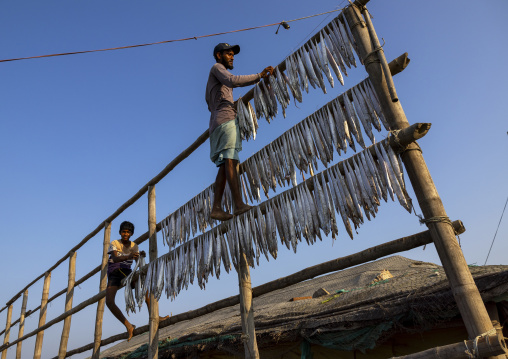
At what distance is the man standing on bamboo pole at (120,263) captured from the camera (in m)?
5.01

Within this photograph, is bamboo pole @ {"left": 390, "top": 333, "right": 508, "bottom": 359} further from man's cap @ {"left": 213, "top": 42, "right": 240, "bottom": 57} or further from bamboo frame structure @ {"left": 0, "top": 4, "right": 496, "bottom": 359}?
man's cap @ {"left": 213, "top": 42, "right": 240, "bottom": 57}

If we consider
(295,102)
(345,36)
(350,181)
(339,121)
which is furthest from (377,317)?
(345,36)

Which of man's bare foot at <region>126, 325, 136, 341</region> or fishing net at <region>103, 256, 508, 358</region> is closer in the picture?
fishing net at <region>103, 256, 508, 358</region>

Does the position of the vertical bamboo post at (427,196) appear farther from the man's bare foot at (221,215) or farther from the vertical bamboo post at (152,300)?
the vertical bamboo post at (152,300)

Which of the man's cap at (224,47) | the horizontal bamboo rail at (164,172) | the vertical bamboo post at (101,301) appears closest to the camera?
the horizontal bamboo rail at (164,172)

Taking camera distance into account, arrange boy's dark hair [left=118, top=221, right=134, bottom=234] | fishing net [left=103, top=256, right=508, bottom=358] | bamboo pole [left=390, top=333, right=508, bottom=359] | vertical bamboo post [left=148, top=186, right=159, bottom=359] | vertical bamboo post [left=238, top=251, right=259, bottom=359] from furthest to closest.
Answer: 1. boy's dark hair [left=118, top=221, right=134, bottom=234]
2. vertical bamboo post [left=148, top=186, right=159, bottom=359]
3. vertical bamboo post [left=238, top=251, right=259, bottom=359]
4. fishing net [left=103, top=256, right=508, bottom=358]
5. bamboo pole [left=390, top=333, right=508, bottom=359]

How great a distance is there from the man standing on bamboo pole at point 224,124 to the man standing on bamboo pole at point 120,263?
1.84 metres

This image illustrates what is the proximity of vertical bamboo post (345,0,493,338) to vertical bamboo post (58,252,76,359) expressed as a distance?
550cm

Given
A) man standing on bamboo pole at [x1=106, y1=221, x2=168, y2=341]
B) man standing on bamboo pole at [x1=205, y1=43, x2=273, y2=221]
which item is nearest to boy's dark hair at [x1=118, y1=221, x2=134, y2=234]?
man standing on bamboo pole at [x1=106, y1=221, x2=168, y2=341]

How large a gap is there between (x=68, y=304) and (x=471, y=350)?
6.21m

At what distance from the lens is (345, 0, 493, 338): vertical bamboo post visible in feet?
7.13

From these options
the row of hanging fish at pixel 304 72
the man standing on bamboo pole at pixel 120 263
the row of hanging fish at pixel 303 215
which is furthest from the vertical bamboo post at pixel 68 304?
the row of hanging fish at pixel 304 72

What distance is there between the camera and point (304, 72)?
3.29 m

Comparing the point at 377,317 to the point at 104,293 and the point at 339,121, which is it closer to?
the point at 339,121
